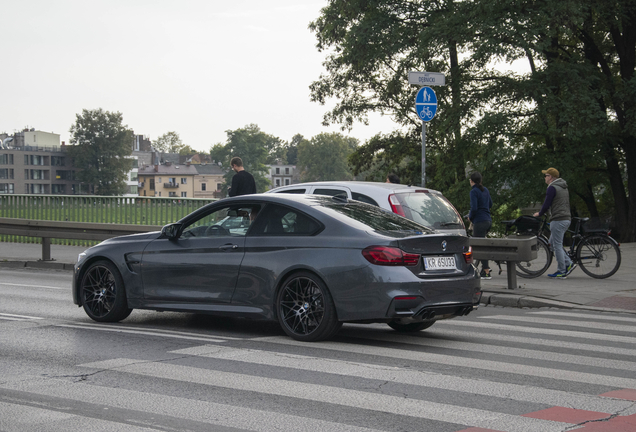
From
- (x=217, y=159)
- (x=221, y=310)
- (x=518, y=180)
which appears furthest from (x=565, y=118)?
(x=217, y=159)

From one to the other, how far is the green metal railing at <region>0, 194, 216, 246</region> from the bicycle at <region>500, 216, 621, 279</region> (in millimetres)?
8723

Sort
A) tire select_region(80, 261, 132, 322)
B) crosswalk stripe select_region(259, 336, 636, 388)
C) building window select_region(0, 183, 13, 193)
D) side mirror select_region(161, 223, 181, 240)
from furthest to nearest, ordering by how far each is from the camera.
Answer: building window select_region(0, 183, 13, 193)
tire select_region(80, 261, 132, 322)
side mirror select_region(161, 223, 181, 240)
crosswalk stripe select_region(259, 336, 636, 388)

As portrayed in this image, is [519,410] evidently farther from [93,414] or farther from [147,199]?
[147,199]

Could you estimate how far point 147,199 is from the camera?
856 inches

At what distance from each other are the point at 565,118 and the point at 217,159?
138992 millimetres

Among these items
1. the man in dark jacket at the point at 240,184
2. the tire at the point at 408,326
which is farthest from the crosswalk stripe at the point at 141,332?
the man in dark jacket at the point at 240,184

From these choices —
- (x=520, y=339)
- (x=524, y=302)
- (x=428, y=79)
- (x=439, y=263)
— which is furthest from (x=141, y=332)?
(x=428, y=79)

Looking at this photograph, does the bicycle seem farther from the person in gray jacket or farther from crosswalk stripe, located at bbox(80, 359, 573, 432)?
crosswalk stripe, located at bbox(80, 359, 573, 432)

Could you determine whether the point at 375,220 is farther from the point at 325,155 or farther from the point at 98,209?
the point at 325,155


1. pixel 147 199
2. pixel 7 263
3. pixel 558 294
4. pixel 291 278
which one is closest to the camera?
pixel 291 278

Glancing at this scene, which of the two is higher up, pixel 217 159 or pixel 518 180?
pixel 217 159

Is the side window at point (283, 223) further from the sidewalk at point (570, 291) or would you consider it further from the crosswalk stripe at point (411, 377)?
the sidewalk at point (570, 291)

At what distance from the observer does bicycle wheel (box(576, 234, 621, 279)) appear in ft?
45.5

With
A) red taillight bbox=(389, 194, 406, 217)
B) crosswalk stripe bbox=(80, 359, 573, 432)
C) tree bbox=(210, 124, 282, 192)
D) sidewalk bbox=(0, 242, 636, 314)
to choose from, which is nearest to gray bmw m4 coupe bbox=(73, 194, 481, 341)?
crosswalk stripe bbox=(80, 359, 573, 432)
